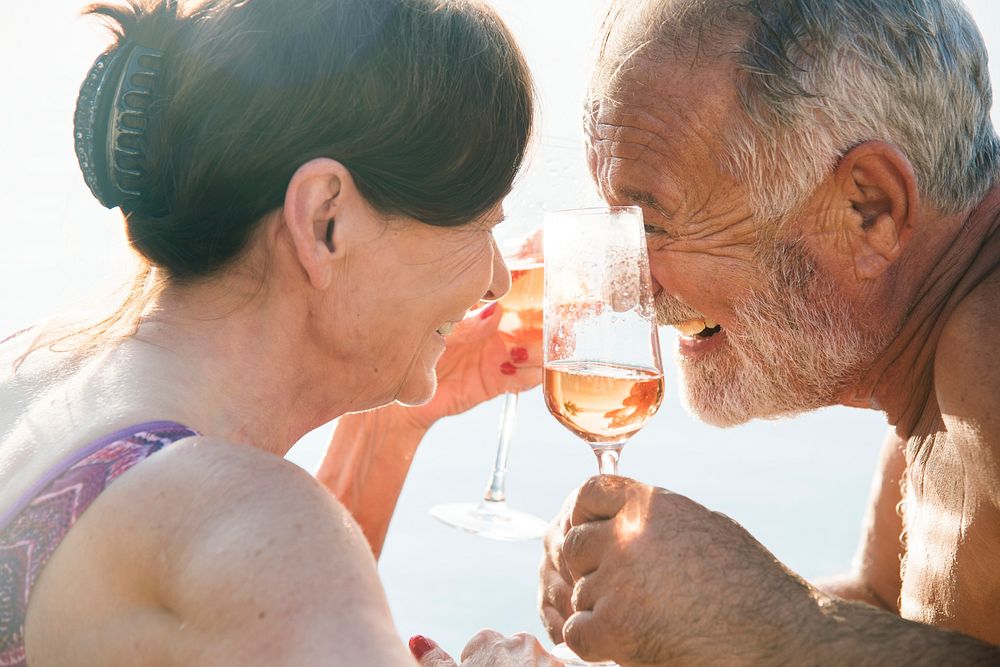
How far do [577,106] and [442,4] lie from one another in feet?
3.42

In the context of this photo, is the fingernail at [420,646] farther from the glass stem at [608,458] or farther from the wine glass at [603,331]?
the glass stem at [608,458]

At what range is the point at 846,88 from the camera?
237cm

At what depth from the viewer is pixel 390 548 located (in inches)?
177

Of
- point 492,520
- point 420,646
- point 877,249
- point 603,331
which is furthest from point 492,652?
point 877,249

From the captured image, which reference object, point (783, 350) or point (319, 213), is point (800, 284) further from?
point (319, 213)

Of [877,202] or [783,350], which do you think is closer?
[877,202]

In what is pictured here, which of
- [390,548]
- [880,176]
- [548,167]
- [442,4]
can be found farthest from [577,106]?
[390,548]

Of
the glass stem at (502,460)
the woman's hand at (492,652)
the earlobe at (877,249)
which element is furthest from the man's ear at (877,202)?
the woman's hand at (492,652)

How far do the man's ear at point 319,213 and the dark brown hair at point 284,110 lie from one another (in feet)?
0.09

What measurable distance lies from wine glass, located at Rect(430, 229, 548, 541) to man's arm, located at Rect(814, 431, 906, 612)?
890 mm

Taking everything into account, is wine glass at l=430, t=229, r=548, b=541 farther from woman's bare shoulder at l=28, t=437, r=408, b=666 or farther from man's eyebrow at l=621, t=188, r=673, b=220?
woman's bare shoulder at l=28, t=437, r=408, b=666

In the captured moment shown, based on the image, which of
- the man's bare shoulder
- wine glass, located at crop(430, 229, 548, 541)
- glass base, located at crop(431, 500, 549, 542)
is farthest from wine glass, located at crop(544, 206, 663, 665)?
glass base, located at crop(431, 500, 549, 542)

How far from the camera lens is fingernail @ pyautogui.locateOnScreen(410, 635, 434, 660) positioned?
1.80 m

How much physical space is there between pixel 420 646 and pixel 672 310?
122cm
